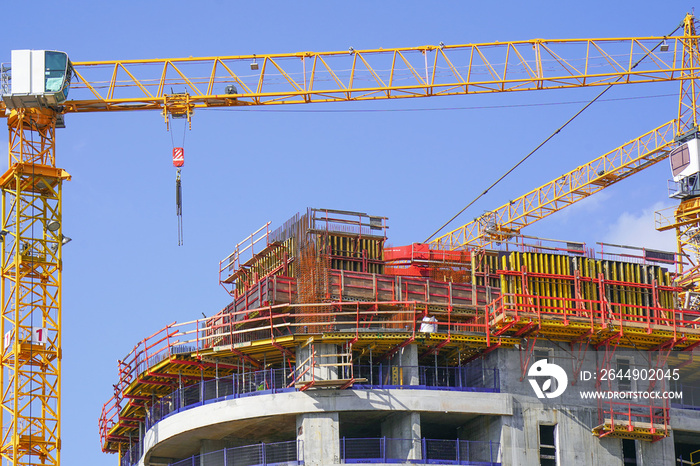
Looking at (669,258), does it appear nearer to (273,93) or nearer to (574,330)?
(574,330)

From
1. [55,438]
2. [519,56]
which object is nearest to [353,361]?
[55,438]

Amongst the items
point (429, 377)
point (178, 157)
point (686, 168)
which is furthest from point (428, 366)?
point (686, 168)

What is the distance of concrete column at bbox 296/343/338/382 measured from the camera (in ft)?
252

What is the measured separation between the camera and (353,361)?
8106cm

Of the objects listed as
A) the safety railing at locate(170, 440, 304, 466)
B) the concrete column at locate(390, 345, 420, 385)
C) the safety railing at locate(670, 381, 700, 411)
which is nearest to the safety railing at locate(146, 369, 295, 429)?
the safety railing at locate(170, 440, 304, 466)

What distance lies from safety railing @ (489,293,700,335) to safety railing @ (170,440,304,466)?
45.0 feet

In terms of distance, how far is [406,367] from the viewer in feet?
255

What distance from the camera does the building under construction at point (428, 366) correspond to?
7669cm

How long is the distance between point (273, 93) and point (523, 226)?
111 ft

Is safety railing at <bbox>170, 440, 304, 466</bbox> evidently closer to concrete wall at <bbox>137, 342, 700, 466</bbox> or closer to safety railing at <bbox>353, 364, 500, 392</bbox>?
concrete wall at <bbox>137, 342, 700, 466</bbox>

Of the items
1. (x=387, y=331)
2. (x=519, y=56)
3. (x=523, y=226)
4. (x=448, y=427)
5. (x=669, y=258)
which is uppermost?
(x=519, y=56)

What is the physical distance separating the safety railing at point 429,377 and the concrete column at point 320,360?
1.53 meters

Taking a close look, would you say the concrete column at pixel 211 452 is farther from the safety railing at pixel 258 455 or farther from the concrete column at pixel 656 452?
the concrete column at pixel 656 452

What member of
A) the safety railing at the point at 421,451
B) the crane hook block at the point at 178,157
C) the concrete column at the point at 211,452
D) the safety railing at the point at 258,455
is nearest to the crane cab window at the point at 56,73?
the crane hook block at the point at 178,157
